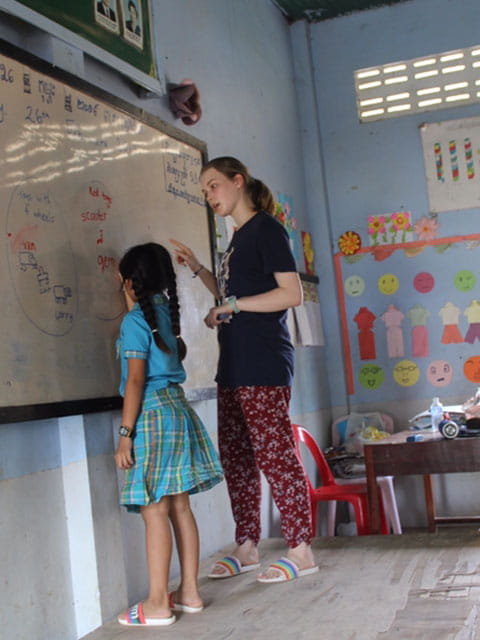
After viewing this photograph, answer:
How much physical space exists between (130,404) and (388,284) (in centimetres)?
298

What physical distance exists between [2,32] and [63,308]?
2.57ft

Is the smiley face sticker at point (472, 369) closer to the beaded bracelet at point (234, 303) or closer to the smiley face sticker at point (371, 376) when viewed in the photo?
the smiley face sticker at point (371, 376)

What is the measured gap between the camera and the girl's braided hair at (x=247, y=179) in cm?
263

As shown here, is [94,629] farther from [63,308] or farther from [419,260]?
[419,260]

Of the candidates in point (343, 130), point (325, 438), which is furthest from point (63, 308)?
point (343, 130)

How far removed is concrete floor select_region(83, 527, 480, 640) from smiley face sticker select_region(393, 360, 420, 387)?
75.6 inches

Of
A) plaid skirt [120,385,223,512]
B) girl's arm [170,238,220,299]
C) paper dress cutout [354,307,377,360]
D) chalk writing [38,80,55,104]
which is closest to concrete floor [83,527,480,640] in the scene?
plaid skirt [120,385,223,512]

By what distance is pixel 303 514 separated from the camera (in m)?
2.58

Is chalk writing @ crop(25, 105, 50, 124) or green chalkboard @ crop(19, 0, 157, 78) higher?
green chalkboard @ crop(19, 0, 157, 78)

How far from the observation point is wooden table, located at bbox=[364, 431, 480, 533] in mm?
3285

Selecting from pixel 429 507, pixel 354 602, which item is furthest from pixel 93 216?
pixel 429 507

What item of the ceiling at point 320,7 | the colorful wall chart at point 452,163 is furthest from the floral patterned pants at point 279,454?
the ceiling at point 320,7

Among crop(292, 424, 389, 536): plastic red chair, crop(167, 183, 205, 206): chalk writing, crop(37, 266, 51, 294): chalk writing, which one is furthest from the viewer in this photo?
crop(292, 424, 389, 536): plastic red chair

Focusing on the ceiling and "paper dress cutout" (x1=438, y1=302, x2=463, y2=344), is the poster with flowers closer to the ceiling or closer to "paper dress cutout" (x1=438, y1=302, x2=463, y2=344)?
"paper dress cutout" (x1=438, y1=302, x2=463, y2=344)
